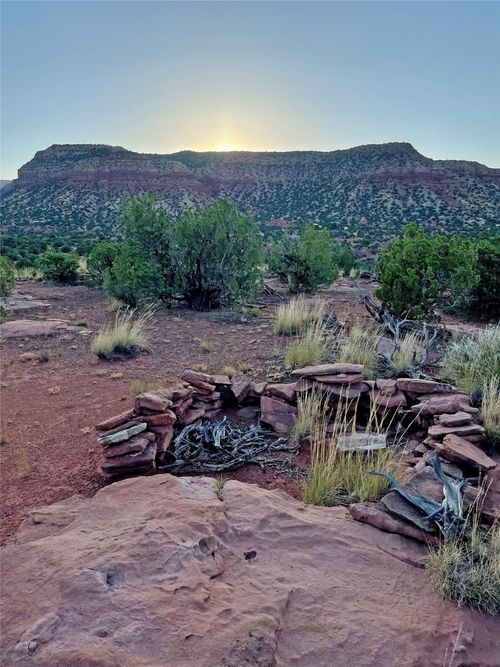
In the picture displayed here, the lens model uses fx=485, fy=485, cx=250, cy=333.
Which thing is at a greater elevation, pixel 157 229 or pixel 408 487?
pixel 157 229

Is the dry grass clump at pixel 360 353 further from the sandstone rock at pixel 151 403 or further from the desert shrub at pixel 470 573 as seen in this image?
the desert shrub at pixel 470 573

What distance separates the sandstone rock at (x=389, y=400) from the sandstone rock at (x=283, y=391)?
950 millimetres

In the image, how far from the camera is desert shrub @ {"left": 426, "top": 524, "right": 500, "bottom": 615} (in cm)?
272

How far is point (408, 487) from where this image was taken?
12.5 feet

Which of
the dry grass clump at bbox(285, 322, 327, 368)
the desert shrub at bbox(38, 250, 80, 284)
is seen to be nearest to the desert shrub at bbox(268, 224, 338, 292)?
the desert shrub at bbox(38, 250, 80, 284)

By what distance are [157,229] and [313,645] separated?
1155 centimetres

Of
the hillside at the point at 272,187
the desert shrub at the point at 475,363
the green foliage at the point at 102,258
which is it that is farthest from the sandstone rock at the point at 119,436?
the hillside at the point at 272,187

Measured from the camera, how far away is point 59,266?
59.0ft

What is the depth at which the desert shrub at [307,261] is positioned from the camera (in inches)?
606

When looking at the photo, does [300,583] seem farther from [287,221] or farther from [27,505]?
[287,221]

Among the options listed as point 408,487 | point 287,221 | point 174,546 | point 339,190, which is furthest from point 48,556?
point 339,190

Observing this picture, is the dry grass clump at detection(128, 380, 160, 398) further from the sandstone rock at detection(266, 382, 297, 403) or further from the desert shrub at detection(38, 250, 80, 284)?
the desert shrub at detection(38, 250, 80, 284)

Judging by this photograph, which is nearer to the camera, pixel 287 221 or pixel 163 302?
pixel 163 302

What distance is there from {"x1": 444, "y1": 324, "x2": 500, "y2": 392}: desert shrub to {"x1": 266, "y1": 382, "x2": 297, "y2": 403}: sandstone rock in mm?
2145
